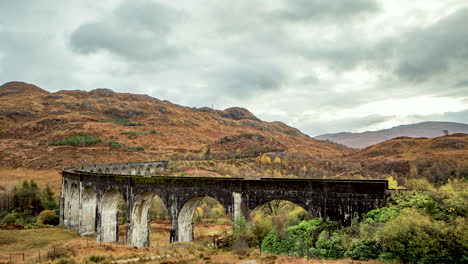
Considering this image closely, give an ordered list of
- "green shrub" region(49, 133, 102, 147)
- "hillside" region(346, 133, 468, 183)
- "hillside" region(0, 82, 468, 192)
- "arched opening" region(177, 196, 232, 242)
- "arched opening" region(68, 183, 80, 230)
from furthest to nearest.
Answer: "green shrub" region(49, 133, 102, 147) → "hillside" region(0, 82, 468, 192) → "hillside" region(346, 133, 468, 183) → "arched opening" region(68, 183, 80, 230) → "arched opening" region(177, 196, 232, 242)

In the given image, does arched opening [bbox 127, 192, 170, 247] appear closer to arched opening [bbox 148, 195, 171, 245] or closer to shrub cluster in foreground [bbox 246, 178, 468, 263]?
A: arched opening [bbox 148, 195, 171, 245]

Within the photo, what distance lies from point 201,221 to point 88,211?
52.5ft

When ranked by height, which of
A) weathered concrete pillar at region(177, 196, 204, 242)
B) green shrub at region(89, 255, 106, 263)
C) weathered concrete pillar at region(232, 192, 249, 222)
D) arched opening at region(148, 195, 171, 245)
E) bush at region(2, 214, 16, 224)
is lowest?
arched opening at region(148, 195, 171, 245)

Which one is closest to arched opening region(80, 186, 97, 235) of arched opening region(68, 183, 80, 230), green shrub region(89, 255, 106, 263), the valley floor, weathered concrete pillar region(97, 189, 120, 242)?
the valley floor

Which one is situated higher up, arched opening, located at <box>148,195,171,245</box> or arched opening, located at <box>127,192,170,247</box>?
arched opening, located at <box>127,192,170,247</box>

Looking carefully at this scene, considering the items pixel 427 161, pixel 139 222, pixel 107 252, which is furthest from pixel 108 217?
pixel 427 161

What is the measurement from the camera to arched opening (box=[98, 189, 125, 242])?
89.9 feet

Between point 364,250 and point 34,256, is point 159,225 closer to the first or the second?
point 34,256

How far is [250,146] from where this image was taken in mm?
100438

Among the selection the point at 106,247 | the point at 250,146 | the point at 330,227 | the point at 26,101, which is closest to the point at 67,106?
the point at 26,101

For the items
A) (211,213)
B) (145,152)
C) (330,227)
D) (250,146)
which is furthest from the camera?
(250,146)

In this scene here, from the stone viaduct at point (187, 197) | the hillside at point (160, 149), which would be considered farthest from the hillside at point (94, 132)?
the stone viaduct at point (187, 197)

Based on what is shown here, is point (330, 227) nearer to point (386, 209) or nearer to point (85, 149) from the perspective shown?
point (386, 209)

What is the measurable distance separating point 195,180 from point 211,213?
21307 millimetres
